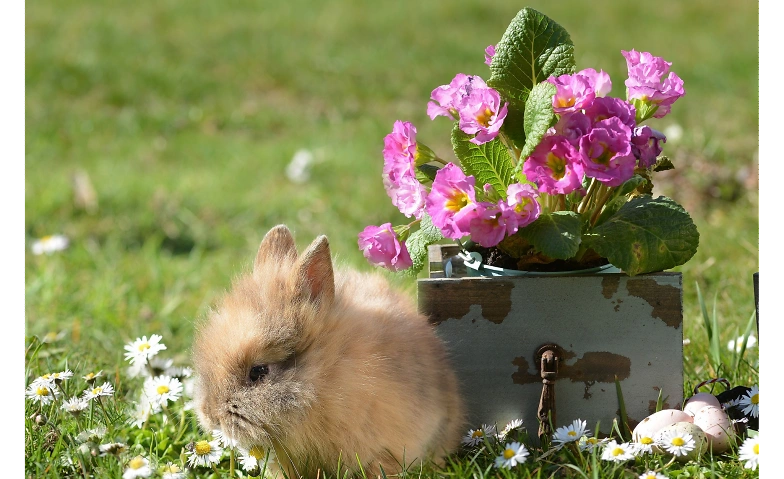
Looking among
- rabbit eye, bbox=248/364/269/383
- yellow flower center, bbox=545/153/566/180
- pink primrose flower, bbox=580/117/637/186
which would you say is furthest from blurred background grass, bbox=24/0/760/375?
pink primrose flower, bbox=580/117/637/186

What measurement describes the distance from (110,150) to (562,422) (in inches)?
192

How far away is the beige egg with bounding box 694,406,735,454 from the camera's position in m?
2.29

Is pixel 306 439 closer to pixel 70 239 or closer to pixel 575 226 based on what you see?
pixel 575 226

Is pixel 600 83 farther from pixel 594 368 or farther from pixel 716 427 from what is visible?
pixel 716 427

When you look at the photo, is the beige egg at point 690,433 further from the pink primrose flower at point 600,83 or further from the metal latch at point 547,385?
the pink primrose flower at point 600,83

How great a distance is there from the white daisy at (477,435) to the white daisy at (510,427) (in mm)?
35

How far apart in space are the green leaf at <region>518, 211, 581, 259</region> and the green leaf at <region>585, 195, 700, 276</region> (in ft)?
0.37

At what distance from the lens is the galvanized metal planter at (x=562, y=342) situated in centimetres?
237

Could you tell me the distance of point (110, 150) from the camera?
20.9 ft

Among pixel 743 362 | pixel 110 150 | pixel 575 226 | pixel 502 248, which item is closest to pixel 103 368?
pixel 502 248

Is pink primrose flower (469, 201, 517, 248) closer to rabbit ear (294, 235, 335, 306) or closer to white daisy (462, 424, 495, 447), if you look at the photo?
rabbit ear (294, 235, 335, 306)

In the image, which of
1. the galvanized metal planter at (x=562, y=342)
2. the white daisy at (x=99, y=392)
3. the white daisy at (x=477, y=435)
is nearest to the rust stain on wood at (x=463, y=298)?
the galvanized metal planter at (x=562, y=342)

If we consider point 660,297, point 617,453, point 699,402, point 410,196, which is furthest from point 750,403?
point 410,196

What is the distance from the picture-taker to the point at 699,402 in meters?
2.41
